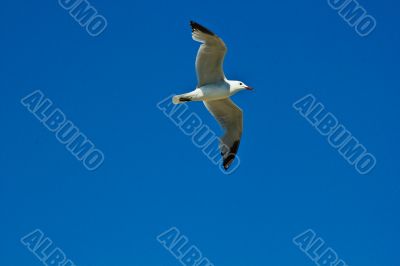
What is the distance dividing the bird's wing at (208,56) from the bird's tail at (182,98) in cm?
41

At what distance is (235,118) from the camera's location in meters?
16.4

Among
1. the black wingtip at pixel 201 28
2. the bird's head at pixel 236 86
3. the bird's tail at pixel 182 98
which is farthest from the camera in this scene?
the bird's head at pixel 236 86

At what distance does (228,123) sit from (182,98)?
1865 mm

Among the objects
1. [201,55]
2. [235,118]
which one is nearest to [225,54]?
[201,55]

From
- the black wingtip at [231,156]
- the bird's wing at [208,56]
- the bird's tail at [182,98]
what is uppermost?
the bird's wing at [208,56]

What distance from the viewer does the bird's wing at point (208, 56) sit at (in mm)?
14398

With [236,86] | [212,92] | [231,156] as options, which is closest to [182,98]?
[212,92]

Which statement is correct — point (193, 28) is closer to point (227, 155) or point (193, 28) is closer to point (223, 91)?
point (223, 91)

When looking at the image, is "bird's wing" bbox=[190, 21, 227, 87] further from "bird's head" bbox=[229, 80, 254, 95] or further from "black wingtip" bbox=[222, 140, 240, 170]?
"black wingtip" bbox=[222, 140, 240, 170]

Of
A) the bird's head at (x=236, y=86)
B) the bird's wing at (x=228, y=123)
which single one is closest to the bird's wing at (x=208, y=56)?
the bird's head at (x=236, y=86)

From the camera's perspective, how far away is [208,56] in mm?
14773

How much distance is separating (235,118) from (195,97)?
5.12ft

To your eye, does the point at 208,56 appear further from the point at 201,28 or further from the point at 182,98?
the point at 182,98

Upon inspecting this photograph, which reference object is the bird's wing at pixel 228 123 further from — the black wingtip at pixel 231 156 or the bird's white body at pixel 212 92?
the bird's white body at pixel 212 92
